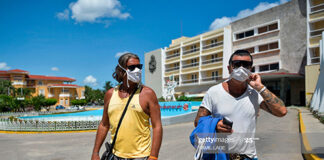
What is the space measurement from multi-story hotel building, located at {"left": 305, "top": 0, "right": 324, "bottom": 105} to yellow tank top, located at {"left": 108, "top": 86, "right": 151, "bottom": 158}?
30.2 meters

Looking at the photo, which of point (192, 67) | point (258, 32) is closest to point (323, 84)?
point (258, 32)

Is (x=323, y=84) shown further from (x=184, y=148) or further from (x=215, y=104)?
(x=215, y=104)

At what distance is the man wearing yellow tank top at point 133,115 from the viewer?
8.04 ft

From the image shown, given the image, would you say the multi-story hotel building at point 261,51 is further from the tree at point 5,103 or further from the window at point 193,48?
the tree at point 5,103

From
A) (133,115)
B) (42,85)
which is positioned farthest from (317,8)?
(42,85)

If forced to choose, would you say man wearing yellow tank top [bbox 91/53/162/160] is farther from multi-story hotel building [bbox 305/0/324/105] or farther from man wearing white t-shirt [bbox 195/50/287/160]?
multi-story hotel building [bbox 305/0/324/105]

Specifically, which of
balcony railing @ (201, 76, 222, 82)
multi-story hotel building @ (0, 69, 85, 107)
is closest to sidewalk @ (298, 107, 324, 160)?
balcony railing @ (201, 76, 222, 82)

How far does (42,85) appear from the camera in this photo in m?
69.3

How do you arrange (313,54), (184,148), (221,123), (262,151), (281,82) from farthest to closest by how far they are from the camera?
(281,82), (313,54), (184,148), (262,151), (221,123)

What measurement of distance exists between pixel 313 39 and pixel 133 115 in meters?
33.1

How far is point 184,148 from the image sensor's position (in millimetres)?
7871

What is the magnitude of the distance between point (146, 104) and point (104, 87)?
9164 centimetres

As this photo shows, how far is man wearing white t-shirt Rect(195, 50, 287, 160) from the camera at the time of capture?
2109mm

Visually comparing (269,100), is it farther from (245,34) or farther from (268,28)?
(245,34)
